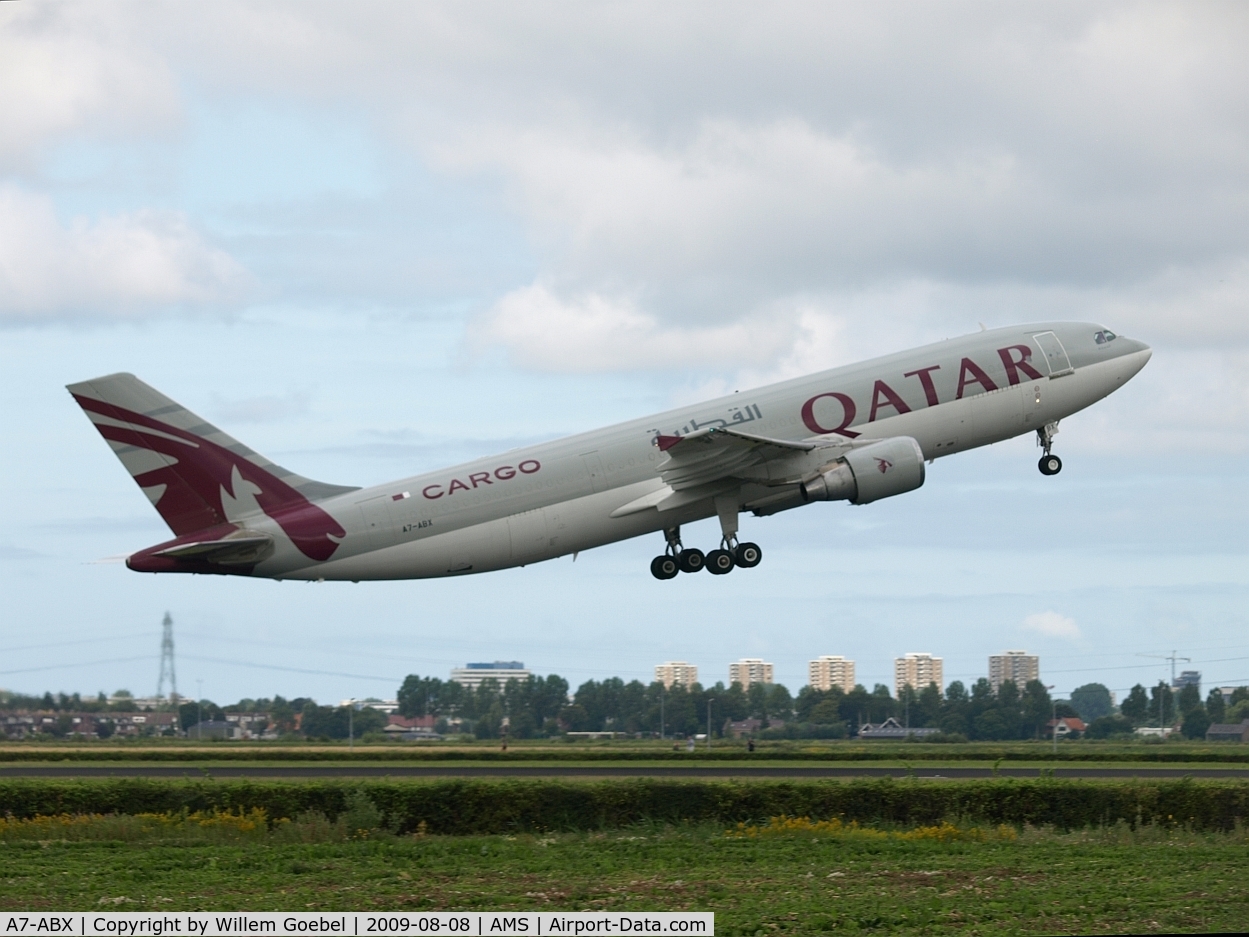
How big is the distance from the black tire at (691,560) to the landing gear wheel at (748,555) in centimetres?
116

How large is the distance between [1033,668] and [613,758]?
445ft

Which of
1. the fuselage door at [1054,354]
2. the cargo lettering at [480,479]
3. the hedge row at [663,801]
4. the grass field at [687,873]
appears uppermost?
the fuselage door at [1054,354]

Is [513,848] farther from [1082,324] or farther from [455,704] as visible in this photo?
[455,704]

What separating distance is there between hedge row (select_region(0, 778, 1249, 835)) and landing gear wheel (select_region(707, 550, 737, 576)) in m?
14.8

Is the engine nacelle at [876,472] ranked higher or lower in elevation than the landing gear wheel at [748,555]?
higher

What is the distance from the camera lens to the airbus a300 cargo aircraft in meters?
45.9

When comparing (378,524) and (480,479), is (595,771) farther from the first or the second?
(378,524)

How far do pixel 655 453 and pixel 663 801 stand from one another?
51.3 ft

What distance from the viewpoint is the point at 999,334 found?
50281mm

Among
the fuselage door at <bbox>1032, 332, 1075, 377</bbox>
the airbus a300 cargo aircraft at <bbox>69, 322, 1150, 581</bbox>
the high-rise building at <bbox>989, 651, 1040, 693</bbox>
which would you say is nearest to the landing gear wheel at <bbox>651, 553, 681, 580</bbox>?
the airbus a300 cargo aircraft at <bbox>69, 322, 1150, 581</bbox>

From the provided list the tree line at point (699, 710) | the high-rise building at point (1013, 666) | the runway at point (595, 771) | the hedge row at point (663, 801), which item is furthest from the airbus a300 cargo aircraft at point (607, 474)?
the high-rise building at point (1013, 666)

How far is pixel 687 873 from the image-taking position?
27766mm

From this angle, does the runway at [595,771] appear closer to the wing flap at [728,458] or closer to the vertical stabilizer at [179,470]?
the vertical stabilizer at [179,470]

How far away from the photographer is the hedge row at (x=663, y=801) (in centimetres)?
3409
